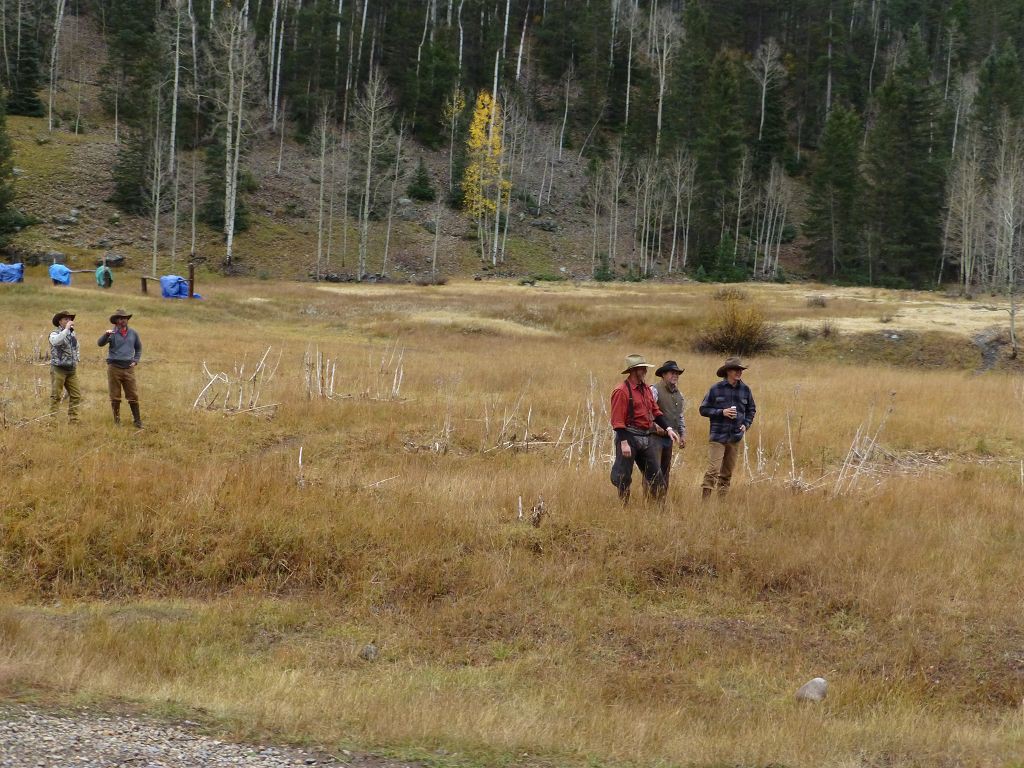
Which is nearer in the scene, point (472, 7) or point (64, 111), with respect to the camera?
point (64, 111)

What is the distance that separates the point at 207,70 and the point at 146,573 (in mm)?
64987

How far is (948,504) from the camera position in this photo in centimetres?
1193

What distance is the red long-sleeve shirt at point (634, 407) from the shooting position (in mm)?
10195

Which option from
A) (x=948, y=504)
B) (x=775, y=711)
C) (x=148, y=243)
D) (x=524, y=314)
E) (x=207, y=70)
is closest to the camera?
(x=775, y=711)

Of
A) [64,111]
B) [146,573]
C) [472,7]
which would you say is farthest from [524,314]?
[472,7]

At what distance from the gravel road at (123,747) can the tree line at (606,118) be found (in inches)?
1847

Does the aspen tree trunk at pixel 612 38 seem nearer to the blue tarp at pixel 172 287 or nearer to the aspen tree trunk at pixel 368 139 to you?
the aspen tree trunk at pixel 368 139

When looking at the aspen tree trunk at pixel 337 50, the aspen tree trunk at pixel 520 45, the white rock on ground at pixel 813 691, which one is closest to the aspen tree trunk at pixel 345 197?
the aspen tree trunk at pixel 337 50

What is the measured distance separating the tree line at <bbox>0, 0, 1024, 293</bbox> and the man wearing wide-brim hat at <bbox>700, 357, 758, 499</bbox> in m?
43.1

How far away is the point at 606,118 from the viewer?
276 ft

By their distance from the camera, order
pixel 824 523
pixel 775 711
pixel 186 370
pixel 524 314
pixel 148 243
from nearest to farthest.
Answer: pixel 775 711 < pixel 824 523 < pixel 186 370 < pixel 524 314 < pixel 148 243

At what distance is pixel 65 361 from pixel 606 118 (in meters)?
75.8

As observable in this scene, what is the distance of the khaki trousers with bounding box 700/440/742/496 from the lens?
11242mm

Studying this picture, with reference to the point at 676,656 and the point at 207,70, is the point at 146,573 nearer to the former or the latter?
the point at 676,656
